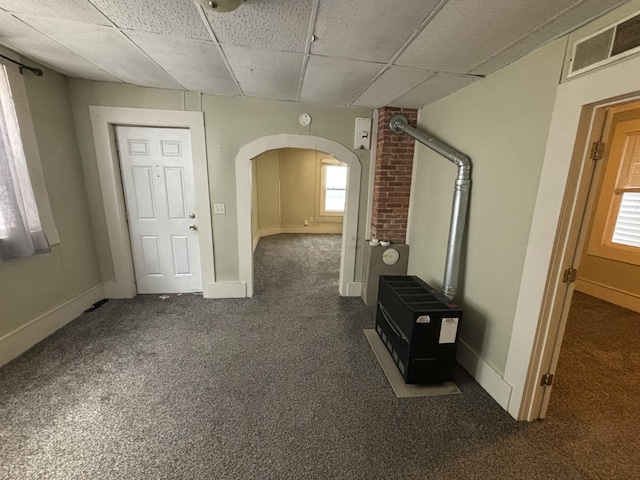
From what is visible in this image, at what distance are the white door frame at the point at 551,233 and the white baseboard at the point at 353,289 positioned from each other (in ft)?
6.48

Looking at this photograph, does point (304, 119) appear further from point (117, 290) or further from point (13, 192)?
point (117, 290)

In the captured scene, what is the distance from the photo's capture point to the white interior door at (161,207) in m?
3.10

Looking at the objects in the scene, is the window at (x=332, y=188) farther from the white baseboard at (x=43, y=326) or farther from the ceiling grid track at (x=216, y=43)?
the white baseboard at (x=43, y=326)

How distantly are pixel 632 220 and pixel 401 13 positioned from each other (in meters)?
4.41

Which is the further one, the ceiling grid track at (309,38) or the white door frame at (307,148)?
the white door frame at (307,148)

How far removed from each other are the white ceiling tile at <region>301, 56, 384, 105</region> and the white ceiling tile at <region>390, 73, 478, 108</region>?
51 centimetres

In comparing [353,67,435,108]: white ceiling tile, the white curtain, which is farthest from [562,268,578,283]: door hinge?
the white curtain

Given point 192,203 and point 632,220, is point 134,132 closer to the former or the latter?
point 192,203

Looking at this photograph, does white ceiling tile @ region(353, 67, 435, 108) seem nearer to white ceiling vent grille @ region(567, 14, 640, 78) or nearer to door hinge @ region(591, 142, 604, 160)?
white ceiling vent grille @ region(567, 14, 640, 78)

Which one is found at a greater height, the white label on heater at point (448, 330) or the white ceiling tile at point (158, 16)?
the white ceiling tile at point (158, 16)

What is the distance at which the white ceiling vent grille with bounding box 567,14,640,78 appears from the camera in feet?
3.87

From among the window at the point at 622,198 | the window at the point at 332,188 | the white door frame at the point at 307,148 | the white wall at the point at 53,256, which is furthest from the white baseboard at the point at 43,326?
the window at the point at 622,198

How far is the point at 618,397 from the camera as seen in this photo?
1971 mm

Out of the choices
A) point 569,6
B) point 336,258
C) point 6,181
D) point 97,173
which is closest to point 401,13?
point 569,6
